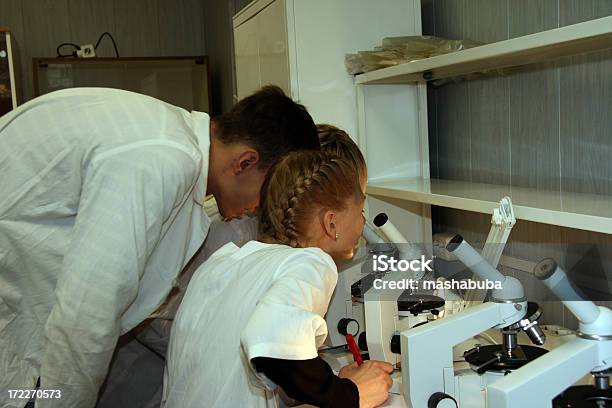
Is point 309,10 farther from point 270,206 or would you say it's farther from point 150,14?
point 150,14

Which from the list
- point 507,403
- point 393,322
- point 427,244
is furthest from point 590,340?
point 427,244

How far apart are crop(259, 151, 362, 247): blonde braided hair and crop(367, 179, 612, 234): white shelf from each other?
0.99 feet

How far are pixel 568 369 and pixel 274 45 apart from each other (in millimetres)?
1313

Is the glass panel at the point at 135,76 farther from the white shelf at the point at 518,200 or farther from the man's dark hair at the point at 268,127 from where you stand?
the man's dark hair at the point at 268,127

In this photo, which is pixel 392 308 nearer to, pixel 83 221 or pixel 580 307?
pixel 580 307

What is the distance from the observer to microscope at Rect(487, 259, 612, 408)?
81cm

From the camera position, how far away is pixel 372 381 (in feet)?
4.05

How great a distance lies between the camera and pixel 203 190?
4.13 ft

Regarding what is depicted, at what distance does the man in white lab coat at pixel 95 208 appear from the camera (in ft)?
3.40

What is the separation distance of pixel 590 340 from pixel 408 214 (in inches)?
40.6

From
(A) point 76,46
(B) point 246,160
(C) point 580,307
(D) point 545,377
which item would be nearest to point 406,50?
(B) point 246,160

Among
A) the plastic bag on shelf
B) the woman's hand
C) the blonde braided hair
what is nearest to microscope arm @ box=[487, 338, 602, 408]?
the woman's hand

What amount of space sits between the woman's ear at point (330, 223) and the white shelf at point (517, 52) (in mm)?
431

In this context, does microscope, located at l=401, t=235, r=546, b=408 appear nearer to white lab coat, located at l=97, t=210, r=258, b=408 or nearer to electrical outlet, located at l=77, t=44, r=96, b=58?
white lab coat, located at l=97, t=210, r=258, b=408
